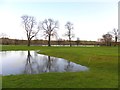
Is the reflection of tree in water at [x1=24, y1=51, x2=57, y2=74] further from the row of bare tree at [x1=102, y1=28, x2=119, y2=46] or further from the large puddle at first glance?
the row of bare tree at [x1=102, y1=28, x2=119, y2=46]

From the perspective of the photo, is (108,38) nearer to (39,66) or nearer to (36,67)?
(39,66)

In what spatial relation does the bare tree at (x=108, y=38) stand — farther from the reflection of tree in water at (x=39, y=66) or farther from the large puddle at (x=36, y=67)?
the reflection of tree in water at (x=39, y=66)

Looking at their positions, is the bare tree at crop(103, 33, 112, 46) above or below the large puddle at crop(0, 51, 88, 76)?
above

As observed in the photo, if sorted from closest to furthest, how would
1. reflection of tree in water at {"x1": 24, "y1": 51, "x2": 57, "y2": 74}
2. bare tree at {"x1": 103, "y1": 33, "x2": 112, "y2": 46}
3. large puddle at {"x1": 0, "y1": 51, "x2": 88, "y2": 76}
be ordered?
large puddle at {"x1": 0, "y1": 51, "x2": 88, "y2": 76} → reflection of tree in water at {"x1": 24, "y1": 51, "x2": 57, "y2": 74} → bare tree at {"x1": 103, "y1": 33, "x2": 112, "y2": 46}

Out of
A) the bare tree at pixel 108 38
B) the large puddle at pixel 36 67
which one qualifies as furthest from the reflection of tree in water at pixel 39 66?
the bare tree at pixel 108 38

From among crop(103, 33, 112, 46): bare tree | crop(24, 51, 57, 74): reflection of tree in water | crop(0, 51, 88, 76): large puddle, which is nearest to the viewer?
crop(0, 51, 88, 76): large puddle

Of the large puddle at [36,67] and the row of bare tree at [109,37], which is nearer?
the large puddle at [36,67]

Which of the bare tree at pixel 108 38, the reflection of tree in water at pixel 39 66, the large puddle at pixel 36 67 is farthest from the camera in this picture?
the bare tree at pixel 108 38

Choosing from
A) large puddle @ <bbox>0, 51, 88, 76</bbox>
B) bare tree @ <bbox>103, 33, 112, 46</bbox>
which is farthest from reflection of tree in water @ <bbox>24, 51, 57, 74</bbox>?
bare tree @ <bbox>103, 33, 112, 46</bbox>

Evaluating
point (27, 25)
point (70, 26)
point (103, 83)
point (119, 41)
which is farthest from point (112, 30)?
point (103, 83)

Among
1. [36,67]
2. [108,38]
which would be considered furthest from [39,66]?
[108,38]

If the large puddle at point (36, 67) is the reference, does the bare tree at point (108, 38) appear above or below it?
above

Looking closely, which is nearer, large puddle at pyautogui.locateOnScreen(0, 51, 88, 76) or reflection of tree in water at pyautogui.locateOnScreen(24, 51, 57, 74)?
large puddle at pyautogui.locateOnScreen(0, 51, 88, 76)

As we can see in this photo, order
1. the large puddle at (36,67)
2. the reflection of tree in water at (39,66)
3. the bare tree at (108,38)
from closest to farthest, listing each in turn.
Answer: the large puddle at (36,67)
the reflection of tree in water at (39,66)
the bare tree at (108,38)
